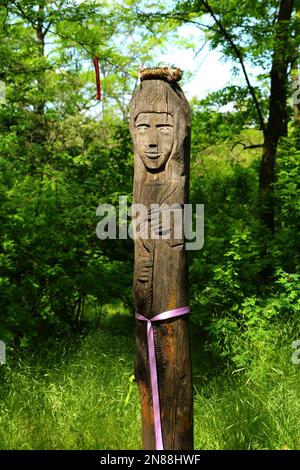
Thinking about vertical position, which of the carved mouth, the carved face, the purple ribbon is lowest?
the purple ribbon

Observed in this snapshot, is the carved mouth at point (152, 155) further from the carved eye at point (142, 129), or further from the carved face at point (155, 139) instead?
the carved eye at point (142, 129)

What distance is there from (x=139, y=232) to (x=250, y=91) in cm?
489

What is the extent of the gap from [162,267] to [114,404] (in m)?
1.73

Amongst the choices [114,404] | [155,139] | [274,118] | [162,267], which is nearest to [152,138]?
[155,139]

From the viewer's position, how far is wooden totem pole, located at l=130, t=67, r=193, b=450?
10.2ft

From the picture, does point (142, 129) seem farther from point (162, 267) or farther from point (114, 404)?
point (114, 404)

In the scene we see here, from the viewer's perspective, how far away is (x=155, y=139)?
317cm

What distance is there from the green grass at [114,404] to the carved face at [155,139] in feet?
6.08

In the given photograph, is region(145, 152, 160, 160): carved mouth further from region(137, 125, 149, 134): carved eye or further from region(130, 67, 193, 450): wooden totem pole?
region(137, 125, 149, 134): carved eye

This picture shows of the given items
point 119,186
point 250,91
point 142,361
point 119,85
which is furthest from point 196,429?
point 119,85

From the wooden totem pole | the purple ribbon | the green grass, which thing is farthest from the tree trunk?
the purple ribbon

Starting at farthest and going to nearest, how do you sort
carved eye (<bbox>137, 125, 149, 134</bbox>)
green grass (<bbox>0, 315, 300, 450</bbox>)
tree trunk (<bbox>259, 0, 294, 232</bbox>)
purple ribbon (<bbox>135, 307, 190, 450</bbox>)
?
tree trunk (<bbox>259, 0, 294, 232</bbox>) → green grass (<bbox>0, 315, 300, 450</bbox>) → carved eye (<bbox>137, 125, 149, 134</bbox>) → purple ribbon (<bbox>135, 307, 190, 450</bbox>)

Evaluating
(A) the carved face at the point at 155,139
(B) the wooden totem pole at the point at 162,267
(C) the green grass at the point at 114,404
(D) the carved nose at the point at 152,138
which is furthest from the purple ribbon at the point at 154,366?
(D) the carved nose at the point at 152,138

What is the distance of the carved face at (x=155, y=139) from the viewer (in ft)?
10.4
